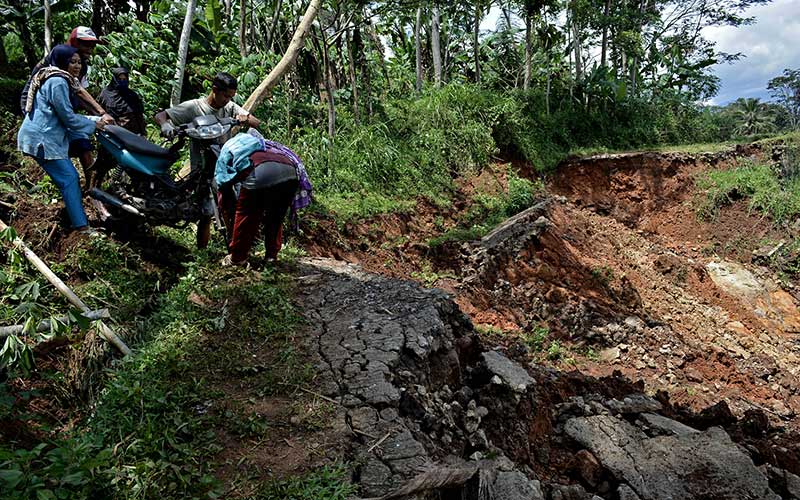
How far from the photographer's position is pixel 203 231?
482cm

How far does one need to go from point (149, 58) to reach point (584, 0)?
37.8 ft

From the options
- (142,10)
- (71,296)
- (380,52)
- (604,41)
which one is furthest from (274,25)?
(604,41)

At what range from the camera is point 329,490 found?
227 centimetres

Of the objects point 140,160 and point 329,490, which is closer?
point 329,490

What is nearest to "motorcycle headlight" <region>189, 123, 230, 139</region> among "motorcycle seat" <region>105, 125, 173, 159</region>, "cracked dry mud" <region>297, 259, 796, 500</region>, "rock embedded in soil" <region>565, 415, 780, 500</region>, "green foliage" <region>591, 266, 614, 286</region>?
"motorcycle seat" <region>105, 125, 173, 159</region>

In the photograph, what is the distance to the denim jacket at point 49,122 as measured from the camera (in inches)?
154

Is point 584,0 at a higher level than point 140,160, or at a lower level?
higher

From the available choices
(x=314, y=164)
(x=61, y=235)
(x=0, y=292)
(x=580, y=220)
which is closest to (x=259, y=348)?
(x=0, y=292)

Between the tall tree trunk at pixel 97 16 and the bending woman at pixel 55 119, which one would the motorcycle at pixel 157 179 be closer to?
the bending woman at pixel 55 119

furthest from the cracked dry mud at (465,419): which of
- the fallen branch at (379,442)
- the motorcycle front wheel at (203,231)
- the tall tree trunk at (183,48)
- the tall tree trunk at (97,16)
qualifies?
the tall tree trunk at (97,16)

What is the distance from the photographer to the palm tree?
3362 centimetres

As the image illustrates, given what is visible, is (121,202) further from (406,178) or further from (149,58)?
(406,178)

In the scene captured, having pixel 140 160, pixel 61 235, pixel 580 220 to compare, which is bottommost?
pixel 580 220

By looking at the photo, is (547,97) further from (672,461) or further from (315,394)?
(315,394)
